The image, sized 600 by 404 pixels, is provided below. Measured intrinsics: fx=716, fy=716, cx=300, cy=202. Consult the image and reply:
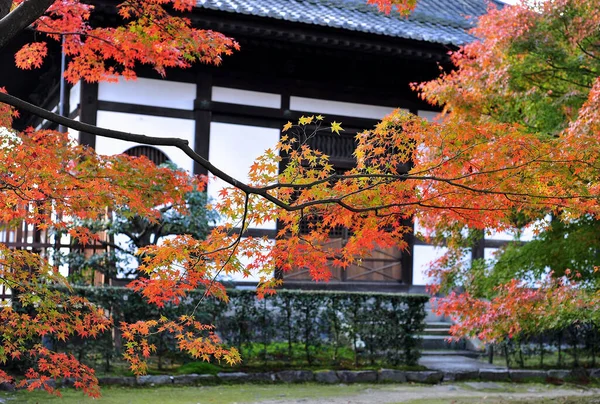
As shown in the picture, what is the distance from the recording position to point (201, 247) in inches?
195

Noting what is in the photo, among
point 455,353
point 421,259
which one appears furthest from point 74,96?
point 455,353

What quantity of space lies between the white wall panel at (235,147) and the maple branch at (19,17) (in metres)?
7.19

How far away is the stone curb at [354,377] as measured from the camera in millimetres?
A: 8719

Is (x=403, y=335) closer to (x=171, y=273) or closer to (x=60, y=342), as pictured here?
(x=60, y=342)

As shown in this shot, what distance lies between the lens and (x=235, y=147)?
1170 cm

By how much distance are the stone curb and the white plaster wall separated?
4729 millimetres

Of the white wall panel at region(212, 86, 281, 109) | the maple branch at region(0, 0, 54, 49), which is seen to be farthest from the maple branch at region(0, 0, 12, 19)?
the white wall panel at region(212, 86, 281, 109)

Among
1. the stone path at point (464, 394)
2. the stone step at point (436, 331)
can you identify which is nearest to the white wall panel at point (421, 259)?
the stone step at point (436, 331)

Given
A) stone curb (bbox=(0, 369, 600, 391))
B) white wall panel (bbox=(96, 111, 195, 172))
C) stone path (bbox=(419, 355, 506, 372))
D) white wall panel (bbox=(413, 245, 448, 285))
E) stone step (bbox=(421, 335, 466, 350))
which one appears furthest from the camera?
white wall panel (bbox=(413, 245, 448, 285))

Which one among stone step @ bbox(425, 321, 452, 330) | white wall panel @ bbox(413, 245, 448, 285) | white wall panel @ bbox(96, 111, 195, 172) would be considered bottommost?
stone step @ bbox(425, 321, 452, 330)

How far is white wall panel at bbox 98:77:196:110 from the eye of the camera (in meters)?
10.9

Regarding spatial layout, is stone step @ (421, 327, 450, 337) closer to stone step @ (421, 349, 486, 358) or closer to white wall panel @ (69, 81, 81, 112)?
stone step @ (421, 349, 486, 358)

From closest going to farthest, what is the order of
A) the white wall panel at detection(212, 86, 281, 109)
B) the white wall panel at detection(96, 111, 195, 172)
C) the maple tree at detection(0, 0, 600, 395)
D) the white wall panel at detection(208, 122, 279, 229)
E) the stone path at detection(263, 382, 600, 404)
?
the maple tree at detection(0, 0, 600, 395)
the stone path at detection(263, 382, 600, 404)
the white wall panel at detection(96, 111, 195, 172)
the white wall panel at detection(208, 122, 279, 229)
the white wall panel at detection(212, 86, 281, 109)

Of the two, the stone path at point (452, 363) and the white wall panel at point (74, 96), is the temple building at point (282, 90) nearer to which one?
the white wall panel at point (74, 96)
